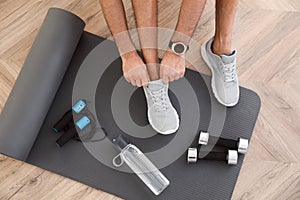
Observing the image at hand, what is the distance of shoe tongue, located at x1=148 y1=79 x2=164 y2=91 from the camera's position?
5.02 feet

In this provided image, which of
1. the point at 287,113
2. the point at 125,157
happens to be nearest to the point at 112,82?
the point at 125,157

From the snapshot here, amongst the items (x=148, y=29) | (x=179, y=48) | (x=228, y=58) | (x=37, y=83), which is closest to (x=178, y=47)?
(x=179, y=48)

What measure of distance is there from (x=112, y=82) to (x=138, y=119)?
17cm

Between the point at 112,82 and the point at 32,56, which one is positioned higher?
the point at 32,56

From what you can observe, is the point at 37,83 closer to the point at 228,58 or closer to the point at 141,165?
the point at 141,165

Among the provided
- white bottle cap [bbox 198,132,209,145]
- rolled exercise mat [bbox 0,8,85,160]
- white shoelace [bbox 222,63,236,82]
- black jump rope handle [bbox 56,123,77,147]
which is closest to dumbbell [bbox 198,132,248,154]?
white bottle cap [bbox 198,132,209,145]

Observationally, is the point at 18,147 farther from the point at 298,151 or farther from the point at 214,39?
the point at 298,151

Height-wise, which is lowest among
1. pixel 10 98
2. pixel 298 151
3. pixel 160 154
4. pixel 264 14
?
pixel 298 151

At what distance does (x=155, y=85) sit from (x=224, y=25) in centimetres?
31

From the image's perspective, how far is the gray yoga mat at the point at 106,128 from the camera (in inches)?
63.6

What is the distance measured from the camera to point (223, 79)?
66.8 inches

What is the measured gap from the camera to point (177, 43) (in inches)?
58.8

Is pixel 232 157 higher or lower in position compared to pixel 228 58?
lower

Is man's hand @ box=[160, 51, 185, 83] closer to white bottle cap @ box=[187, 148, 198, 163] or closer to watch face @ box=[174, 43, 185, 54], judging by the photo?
watch face @ box=[174, 43, 185, 54]
